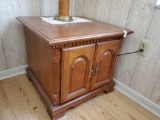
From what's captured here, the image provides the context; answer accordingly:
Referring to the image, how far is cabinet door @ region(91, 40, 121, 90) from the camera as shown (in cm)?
87

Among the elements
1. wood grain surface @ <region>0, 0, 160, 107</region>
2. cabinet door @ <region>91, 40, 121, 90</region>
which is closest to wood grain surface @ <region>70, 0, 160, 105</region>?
wood grain surface @ <region>0, 0, 160, 107</region>

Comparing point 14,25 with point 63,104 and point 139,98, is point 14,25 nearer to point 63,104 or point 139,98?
point 63,104

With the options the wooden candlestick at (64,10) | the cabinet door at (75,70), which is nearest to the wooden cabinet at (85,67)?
the cabinet door at (75,70)

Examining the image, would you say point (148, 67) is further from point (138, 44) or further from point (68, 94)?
point (68, 94)

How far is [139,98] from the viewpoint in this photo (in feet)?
3.42

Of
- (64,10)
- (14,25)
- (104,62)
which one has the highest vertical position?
(64,10)

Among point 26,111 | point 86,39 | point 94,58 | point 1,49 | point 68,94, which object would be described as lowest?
point 26,111

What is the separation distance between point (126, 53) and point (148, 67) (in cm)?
19

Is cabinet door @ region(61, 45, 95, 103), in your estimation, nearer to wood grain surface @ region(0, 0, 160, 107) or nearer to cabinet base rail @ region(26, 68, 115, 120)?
cabinet base rail @ region(26, 68, 115, 120)

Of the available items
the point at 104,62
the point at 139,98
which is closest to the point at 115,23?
the point at 104,62

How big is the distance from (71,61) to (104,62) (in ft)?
0.96

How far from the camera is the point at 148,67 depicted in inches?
37.0

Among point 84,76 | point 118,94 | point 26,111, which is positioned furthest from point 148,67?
point 26,111

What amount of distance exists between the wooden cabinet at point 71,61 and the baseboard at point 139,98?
21cm
